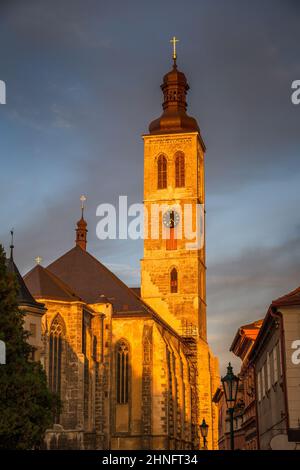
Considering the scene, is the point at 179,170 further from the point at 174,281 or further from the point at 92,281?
the point at 92,281

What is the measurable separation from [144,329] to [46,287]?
9.40 m

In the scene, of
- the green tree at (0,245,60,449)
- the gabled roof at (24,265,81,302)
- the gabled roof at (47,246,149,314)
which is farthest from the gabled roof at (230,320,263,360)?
the gabled roof at (47,246,149,314)

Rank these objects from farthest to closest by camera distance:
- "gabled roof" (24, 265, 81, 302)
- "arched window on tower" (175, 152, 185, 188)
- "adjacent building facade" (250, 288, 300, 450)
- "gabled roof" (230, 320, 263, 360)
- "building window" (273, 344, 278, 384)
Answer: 1. "arched window on tower" (175, 152, 185, 188)
2. "gabled roof" (24, 265, 81, 302)
3. "gabled roof" (230, 320, 263, 360)
4. "building window" (273, 344, 278, 384)
5. "adjacent building facade" (250, 288, 300, 450)

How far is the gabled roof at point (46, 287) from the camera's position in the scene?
2036 inches

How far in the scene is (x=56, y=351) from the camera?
165 feet

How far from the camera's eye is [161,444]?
5719 centimetres

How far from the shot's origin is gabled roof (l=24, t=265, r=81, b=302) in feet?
170

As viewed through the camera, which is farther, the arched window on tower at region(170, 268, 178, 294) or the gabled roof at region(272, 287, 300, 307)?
the arched window on tower at region(170, 268, 178, 294)

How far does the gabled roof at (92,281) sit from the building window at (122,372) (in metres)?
2.87

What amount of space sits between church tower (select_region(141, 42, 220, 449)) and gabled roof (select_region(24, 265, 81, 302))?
17.4 m

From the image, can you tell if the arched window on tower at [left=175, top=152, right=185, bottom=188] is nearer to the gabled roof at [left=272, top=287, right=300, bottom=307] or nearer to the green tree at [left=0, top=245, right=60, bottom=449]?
the green tree at [left=0, top=245, right=60, bottom=449]

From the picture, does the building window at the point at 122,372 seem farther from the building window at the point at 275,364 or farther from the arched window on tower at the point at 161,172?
the building window at the point at 275,364

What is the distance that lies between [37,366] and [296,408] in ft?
28.6
